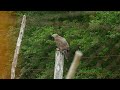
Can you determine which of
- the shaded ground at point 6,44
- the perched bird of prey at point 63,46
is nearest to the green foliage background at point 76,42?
the shaded ground at point 6,44

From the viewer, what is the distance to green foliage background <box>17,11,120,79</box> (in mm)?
9898

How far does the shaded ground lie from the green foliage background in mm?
469

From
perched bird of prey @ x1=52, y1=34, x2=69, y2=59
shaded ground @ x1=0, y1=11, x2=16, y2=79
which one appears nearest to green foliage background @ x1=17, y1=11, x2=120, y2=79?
shaded ground @ x1=0, y1=11, x2=16, y2=79

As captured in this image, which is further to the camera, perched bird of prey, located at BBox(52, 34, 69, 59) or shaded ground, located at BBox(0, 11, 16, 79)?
shaded ground, located at BBox(0, 11, 16, 79)

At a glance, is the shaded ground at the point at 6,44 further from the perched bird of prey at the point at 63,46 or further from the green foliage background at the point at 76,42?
the perched bird of prey at the point at 63,46

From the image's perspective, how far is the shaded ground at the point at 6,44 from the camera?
11.4 meters

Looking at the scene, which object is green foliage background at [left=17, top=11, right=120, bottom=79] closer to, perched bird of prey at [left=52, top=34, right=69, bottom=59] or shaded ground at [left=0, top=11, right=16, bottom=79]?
shaded ground at [left=0, top=11, right=16, bottom=79]

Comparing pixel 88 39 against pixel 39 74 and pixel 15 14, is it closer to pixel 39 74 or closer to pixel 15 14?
pixel 39 74

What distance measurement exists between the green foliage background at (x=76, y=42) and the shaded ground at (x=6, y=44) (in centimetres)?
47

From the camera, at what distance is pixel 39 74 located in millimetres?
10539
